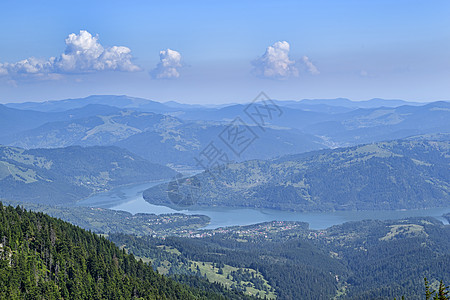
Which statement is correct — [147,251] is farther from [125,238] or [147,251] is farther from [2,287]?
[2,287]

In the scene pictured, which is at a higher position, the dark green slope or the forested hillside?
the dark green slope

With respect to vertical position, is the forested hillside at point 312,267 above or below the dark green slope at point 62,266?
below

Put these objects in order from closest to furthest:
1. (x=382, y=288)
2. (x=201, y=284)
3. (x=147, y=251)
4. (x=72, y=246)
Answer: (x=72, y=246)
(x=201, y=284)
(x=382, y=288)
(x=147, y=251)

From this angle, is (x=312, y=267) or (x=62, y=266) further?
(x=312, y=267)

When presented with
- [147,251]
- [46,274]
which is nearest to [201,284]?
[147,251]

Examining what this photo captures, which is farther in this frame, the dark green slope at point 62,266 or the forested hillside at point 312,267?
the forested hillside at point 312,267

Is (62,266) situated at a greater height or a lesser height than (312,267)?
greater

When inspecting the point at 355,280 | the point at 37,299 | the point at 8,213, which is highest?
the point at 8,213

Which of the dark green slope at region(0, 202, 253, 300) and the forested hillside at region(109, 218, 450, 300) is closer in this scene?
the dark green slope at region(0, 202, 253, 300)
